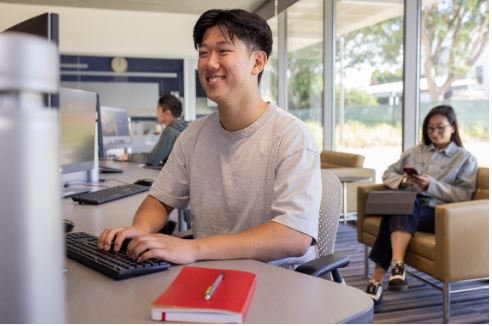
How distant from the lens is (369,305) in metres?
0.97

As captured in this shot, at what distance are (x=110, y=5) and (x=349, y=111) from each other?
14.3 feet

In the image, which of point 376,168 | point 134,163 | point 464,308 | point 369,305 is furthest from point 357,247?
point 369,305

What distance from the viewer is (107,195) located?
94.7 inches

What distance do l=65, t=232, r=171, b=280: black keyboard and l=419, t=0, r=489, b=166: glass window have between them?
3.10 meters

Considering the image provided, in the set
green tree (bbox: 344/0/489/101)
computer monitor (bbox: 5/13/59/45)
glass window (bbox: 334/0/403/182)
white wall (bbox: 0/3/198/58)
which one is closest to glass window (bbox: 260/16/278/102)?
white wall (bbox: 0/3/198/58)

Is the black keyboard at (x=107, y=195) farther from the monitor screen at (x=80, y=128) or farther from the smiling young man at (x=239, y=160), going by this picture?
the smiling young man at (x=239, y=160)

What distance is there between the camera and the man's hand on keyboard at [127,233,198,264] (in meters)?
1.21

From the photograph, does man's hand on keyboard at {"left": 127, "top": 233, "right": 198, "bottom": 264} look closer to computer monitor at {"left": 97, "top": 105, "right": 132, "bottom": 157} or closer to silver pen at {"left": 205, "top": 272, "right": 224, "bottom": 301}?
silver pen at {"left": 205, "top": 272, "right": 224, "bottom": 301}

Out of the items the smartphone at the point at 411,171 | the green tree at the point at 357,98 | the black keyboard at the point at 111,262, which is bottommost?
the black keyboard at the point at 111,262

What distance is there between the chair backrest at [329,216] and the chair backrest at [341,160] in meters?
3.28

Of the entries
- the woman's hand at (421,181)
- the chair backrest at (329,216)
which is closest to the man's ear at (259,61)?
the chair backrest at (329,216)

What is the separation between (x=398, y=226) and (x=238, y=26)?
204 centimetres

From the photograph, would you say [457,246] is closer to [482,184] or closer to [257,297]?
[482,184]

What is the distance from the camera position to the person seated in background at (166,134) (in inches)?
167
